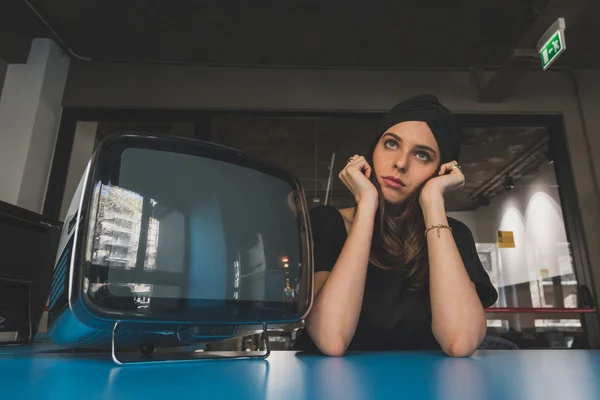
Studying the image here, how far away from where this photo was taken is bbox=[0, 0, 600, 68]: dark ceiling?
7.12 ft

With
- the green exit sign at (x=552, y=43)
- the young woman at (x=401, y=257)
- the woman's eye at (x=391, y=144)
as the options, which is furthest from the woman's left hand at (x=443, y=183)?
the green exit sign at (x=552, y=43)

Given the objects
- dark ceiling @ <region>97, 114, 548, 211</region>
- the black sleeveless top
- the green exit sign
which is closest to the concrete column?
dark ceiling @ <region>97, 114, 548, 211</region>

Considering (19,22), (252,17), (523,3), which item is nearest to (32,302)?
(252,17)

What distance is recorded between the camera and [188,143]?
0.46m

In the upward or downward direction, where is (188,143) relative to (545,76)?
downward

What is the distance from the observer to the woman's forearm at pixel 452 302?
0.65m

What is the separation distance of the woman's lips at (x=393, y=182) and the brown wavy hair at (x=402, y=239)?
2cm

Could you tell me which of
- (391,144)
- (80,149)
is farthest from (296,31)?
(391,144)

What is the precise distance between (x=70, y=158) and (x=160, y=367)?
2481 millimetres

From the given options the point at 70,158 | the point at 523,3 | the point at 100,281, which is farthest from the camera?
the point at 70,158

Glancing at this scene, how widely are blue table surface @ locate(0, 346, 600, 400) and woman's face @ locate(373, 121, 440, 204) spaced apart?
1.61ft

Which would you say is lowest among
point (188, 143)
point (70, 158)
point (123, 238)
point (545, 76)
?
point (123, 238)

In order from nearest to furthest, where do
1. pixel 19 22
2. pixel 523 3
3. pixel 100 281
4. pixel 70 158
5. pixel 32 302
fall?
pixel 100 281 → pixel 32 302 → pixel 523 3 → pixel 19 22 → pixel 70 158

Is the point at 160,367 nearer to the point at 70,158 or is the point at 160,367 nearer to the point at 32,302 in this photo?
the point at 32,302
